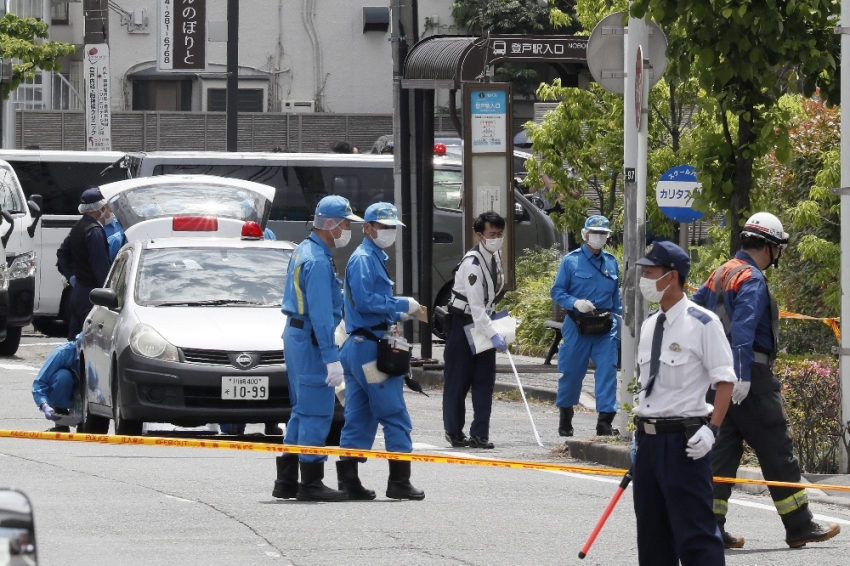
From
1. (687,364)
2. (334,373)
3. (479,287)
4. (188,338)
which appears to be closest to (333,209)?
(334,373)

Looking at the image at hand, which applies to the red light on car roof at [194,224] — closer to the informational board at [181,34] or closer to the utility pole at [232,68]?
the utility pole at [232,68]

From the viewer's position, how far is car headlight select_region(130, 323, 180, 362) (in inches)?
443

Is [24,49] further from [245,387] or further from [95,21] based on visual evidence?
[245,387]

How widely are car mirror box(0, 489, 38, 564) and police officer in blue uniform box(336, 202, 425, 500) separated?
633cm

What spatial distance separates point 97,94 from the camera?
27.6 m

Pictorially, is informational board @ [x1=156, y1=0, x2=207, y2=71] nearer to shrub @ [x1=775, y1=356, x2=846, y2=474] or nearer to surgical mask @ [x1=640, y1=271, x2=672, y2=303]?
shrub @ [x1=775, y1=356, x2=846, y2=474]

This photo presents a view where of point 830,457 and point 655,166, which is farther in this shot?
point 655,166

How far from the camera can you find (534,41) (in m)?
16.9

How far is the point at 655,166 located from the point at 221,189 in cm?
520

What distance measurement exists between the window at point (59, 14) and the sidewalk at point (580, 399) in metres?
24.0

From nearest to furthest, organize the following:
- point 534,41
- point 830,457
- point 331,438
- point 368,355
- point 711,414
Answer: point 711,414 → point 368,355 → point 830,457 → point 331,438 → point 534,41

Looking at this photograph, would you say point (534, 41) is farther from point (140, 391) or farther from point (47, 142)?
point (47, 142)

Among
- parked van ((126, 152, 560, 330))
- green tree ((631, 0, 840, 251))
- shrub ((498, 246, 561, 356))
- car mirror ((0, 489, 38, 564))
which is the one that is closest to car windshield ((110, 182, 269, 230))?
parked van ((126, 152, 560, 330))

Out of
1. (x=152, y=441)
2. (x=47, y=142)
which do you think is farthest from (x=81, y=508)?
(x=47, y=142)
